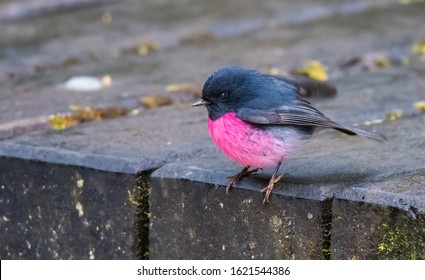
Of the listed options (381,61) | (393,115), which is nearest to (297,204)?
(393,115)

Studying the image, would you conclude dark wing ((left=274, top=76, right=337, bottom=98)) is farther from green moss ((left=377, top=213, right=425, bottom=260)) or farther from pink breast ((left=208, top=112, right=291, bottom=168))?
green moss ((left=377, top=213, right=425, bottom=260))

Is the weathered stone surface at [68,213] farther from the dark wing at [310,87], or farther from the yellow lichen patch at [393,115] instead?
the yellow lichen patch at [393,115]

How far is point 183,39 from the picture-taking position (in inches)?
211

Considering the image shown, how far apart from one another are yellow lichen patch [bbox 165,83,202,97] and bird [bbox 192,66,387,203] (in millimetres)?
1110

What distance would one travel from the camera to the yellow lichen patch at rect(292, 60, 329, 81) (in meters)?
4.50

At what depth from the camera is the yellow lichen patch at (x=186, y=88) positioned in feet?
13.8

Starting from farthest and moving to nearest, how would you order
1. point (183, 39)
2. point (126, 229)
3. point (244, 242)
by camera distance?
point (183, 39) < point (126, 229) < point (244, 242)

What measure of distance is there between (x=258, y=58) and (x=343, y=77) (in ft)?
1.69

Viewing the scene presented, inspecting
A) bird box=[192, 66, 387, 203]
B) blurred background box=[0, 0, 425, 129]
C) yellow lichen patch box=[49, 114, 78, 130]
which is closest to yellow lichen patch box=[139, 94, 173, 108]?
blurred background box=[0, 0, 425, 129]

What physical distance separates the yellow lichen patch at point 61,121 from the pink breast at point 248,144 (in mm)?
960

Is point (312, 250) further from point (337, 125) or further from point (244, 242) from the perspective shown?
point (337, 125)

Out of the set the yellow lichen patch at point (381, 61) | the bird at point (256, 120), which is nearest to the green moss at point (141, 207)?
the bird at point (256, 120)

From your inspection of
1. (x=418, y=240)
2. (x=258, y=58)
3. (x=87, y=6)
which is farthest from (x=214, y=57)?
(x=418, y=240)

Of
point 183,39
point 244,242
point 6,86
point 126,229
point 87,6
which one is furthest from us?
point 87,6
